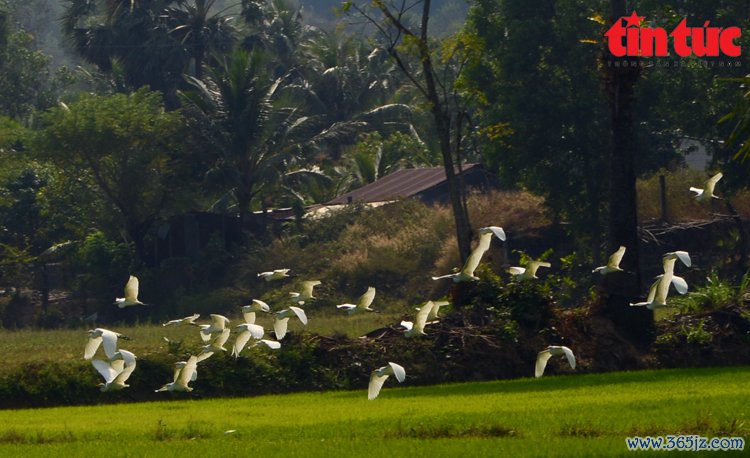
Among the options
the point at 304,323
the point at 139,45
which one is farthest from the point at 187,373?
the point at 139,45

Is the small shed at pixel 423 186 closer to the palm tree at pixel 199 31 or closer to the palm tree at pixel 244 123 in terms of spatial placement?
the palm tree at pixel 244 123

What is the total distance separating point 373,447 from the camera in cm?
1365

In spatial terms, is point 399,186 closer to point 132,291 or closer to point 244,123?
point 244,123

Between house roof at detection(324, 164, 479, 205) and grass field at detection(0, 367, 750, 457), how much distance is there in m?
27.5

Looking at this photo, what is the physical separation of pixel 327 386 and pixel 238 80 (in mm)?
25885

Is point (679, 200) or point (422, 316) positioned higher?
point (422, 316)

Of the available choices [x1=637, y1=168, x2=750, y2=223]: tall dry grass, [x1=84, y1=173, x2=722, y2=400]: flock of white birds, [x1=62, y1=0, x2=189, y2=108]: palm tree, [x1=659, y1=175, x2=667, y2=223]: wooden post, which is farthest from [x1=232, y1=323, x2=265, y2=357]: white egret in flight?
[x1=62, y1=0, x2=189, y2=108]: palm tree

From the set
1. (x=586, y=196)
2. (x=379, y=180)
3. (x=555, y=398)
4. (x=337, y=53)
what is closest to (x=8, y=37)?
(x=337, y=53)

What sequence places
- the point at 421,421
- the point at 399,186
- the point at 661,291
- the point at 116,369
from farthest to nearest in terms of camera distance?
the point at 399,186, the point at 116,369, the point at 661,291, the point at 421,421

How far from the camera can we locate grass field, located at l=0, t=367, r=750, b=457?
1361 centimetres

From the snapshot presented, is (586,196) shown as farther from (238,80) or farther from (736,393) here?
(736,393)

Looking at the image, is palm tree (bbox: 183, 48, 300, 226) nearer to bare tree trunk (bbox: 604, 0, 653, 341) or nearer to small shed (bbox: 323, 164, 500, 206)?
small shed (bbox: 323, 164, 500, 206)

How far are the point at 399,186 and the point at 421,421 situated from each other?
34.3 metres

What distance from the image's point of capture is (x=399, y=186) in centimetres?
4953
